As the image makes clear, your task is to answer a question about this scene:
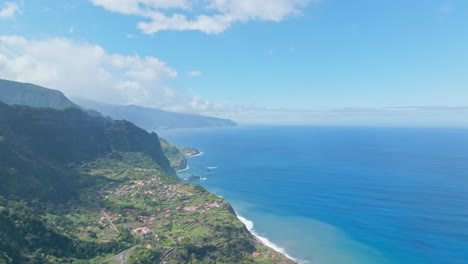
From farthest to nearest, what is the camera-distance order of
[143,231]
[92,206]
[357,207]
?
[357,207] → [92,206] → [143,231]

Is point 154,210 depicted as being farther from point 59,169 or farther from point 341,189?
point 341,189

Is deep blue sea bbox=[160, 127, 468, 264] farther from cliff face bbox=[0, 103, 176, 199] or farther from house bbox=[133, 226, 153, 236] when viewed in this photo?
cliff face bbox=[0, 103, 176, 199]

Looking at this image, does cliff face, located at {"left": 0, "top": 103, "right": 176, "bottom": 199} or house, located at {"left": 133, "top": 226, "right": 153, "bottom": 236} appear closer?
house, located at {"left": 133, "top": 226, "right": 153, "bottom": 236}

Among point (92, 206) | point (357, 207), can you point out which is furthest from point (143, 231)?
point (357, 207)

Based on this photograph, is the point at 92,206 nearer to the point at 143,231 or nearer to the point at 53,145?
the point at 143,231

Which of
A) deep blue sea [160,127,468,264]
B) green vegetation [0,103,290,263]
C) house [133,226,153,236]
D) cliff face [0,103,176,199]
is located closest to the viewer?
green vegetation [0,103,290,263]

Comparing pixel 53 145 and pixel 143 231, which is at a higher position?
pixel 53 145

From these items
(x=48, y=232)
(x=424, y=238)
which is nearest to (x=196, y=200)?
(x=48, y=232)

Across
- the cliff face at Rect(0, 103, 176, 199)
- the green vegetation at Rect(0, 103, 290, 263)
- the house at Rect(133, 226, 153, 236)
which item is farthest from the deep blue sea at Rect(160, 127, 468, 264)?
the cliff face at Rect(0, 103, 176, 199)

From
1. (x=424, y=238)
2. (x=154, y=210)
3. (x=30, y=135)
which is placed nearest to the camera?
(x=424, y=238)
